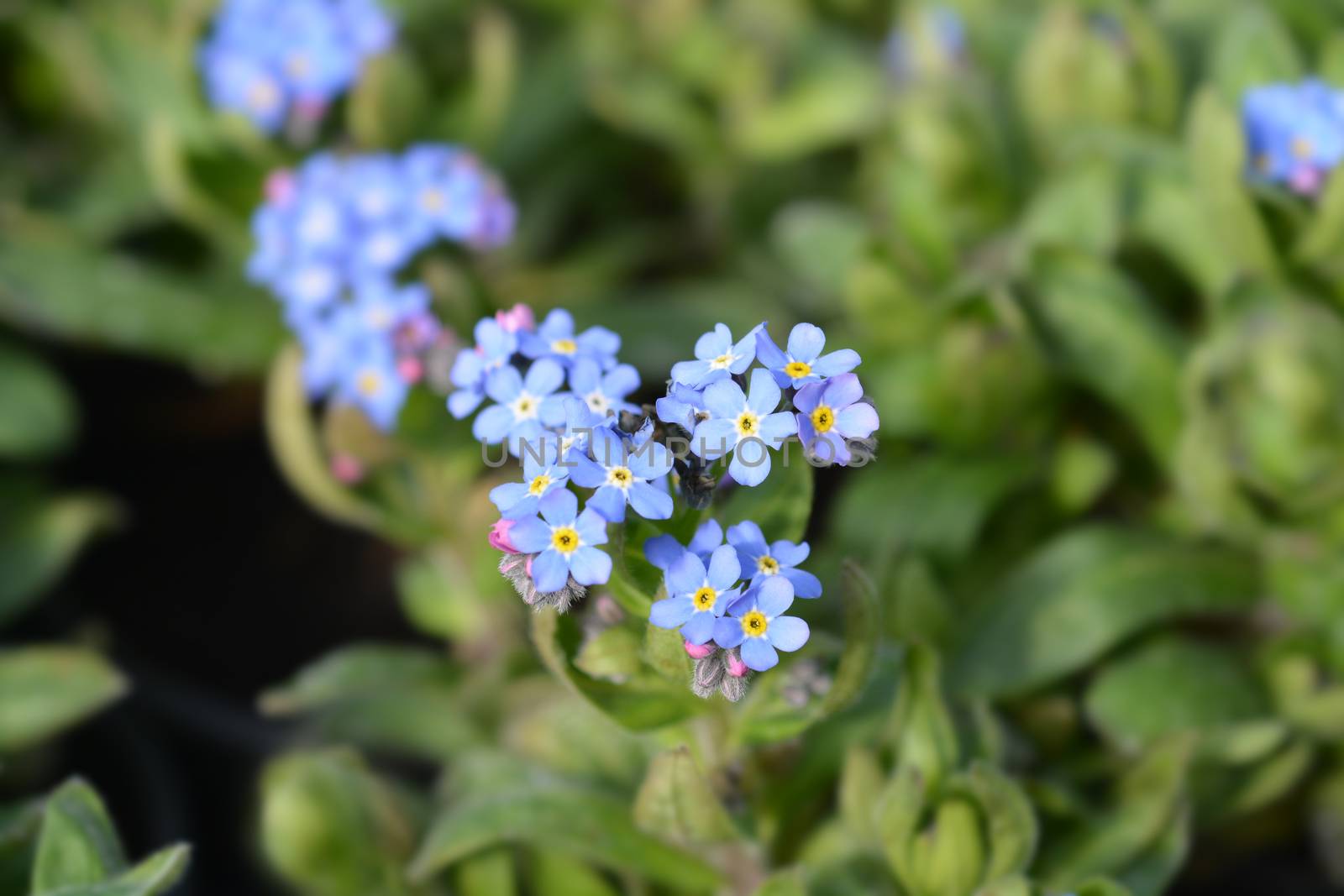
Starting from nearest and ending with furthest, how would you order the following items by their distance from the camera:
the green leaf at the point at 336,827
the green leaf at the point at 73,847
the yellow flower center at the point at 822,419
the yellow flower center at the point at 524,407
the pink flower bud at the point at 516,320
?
the yellow flower center at the point at 822,419
the yellow flower center at the point at 524,407
the pink flower bud at the point at 516,320
the green leaf at the point at 73,847
the green leaf at the point at 336,827

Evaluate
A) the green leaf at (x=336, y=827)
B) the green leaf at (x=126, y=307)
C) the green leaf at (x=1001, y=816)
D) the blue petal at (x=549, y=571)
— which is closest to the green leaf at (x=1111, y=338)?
the green leaf at (x=1001, y=816)

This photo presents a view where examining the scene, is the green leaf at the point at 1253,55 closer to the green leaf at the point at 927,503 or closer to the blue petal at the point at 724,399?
the green leaf at the point at 927,503

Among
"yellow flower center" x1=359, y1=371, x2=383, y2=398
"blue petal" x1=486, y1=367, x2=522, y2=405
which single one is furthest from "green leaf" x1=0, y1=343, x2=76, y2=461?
"blue petal" x1=486, y1=367, x2=522, y2=405

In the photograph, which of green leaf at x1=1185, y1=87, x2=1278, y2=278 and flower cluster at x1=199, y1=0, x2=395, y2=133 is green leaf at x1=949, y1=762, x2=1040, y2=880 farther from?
flower cluster at x1=199, y1=0, x2=395, y2=133

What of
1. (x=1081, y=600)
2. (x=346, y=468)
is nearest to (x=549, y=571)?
(x=346, y=468)

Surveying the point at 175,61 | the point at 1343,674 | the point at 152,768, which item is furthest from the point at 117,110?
the point at 1343,674

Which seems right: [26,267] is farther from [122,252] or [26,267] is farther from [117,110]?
[117,110]
